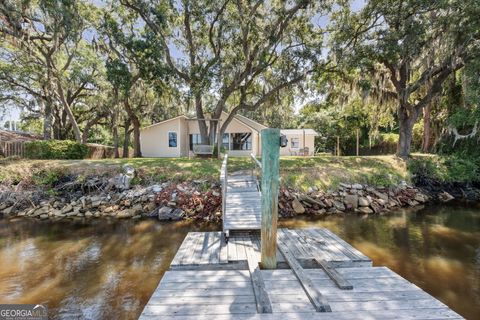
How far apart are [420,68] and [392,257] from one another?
12311 mm

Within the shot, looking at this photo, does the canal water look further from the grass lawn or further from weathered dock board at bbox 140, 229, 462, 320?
the grass lawn

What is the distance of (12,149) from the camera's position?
49.8ft

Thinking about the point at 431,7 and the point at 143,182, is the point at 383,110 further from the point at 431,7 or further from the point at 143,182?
the point at 143,182

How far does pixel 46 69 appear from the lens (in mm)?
15531

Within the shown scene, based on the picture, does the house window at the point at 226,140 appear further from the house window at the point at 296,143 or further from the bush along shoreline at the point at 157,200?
the bush along shoreline at the point at 157,200

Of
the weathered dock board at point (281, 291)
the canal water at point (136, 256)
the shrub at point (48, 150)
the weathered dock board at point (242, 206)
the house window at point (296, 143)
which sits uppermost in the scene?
the house window at point (296, 143)

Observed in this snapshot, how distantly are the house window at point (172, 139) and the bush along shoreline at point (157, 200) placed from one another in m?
9.99

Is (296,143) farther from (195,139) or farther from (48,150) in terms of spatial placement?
(48,150)

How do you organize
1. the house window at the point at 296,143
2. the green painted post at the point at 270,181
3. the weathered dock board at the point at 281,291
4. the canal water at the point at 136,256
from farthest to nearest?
the house window at the point at 296,143 → the canal water at the point at 136,256 → the green painted post at the point at 270,181 → the weathered dock board at the point at 281,291

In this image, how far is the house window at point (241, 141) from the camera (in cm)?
2230

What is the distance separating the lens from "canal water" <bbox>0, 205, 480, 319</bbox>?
15.8 ft

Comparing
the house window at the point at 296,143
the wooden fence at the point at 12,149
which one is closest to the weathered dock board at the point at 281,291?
the wooden fence at the point at 12,149

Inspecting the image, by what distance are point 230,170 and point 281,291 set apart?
9633 millimetres

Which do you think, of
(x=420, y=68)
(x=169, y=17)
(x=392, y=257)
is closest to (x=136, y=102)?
(x=169, y=17)
